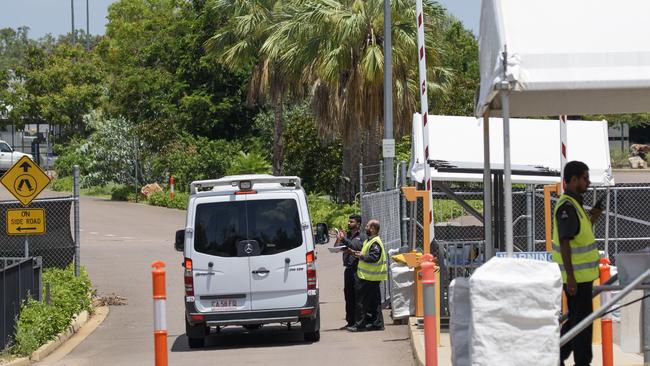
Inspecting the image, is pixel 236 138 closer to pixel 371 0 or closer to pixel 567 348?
pixel 371 0

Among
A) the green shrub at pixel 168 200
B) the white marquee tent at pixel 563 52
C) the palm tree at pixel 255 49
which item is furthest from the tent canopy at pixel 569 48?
the green shrub at pixel 168 200

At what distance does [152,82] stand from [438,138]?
1338 inches

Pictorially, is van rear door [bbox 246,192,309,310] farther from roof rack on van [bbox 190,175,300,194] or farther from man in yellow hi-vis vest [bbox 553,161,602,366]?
man in yellow hi-vis vest [bbox 553,161,602,366]

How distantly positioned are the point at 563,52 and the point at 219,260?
7.83 metres

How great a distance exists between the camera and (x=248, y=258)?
15.4 m

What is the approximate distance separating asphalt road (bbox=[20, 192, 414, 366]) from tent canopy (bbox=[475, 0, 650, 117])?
5.74m

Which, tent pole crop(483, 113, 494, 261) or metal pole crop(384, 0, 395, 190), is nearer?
tent pole crop(483, 113, 494, 261)

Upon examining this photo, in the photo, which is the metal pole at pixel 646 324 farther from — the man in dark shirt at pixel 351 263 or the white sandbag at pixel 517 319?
the man in dark shirt at pixel 351 263

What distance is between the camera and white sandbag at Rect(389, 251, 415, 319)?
16.8m

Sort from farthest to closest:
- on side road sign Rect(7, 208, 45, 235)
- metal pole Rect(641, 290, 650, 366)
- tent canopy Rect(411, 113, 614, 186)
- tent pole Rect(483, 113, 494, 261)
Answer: tent canopy Rect(411, 113, 614, 186) < on side road sign Rect(7, 208, 45, 235) < tent pole Rect(483, 113, 494, 261) < metal pole Rect(641, 290, 650, 366)

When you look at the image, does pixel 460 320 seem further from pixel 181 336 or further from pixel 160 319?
pixel 181 336

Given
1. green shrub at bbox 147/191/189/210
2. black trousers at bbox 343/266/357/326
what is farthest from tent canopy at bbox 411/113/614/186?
green shrub at bbox 147/191/189/210

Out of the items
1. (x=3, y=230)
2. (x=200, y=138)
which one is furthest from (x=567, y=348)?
(x=200, y=138)

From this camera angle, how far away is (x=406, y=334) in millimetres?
16406
